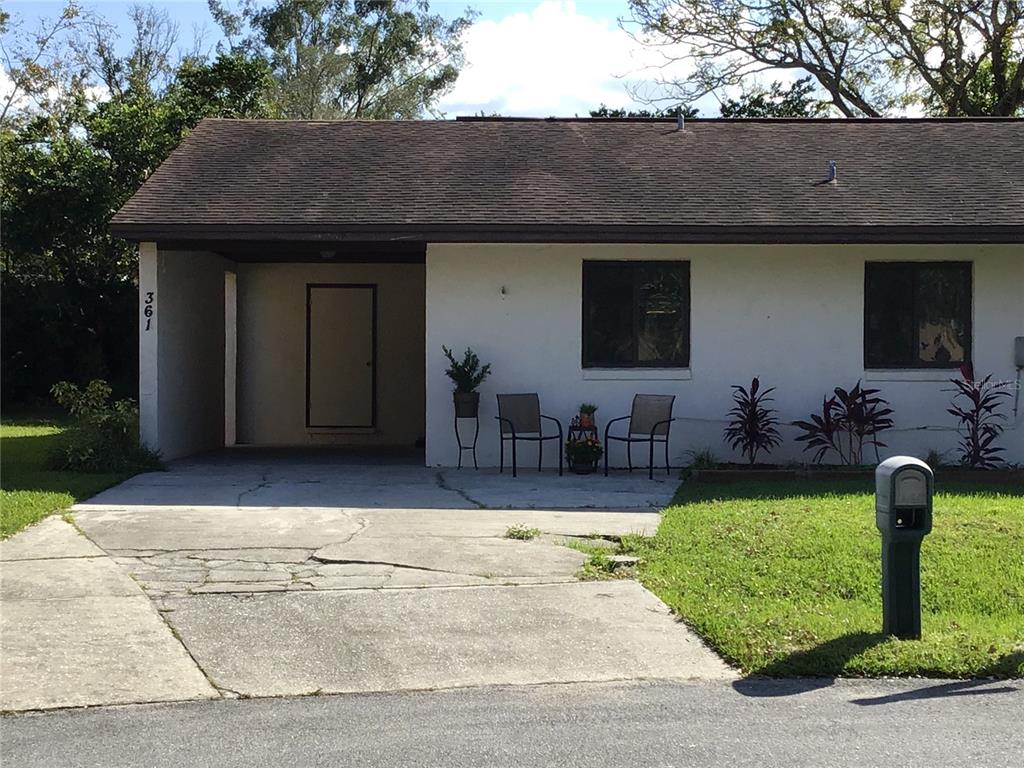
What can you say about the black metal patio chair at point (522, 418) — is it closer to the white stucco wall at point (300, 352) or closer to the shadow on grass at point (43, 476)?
the shadow on grass at point (43, 476)

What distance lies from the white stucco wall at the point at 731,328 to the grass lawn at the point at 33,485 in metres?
4.17

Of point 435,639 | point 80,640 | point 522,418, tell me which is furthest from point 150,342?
point 435,639

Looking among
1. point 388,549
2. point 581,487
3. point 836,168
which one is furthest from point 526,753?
point 836,168

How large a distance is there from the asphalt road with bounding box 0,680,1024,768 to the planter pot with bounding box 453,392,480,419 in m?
8.01

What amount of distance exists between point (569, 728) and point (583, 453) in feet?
27.5

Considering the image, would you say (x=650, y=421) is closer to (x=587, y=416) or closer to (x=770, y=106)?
(x=587, y=416)

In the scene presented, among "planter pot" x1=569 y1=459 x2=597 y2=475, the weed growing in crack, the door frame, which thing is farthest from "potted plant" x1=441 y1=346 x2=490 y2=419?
the door frame

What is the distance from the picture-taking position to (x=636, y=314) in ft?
Answer: 46.3

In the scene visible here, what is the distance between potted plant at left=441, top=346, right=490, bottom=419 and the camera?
44.7ft

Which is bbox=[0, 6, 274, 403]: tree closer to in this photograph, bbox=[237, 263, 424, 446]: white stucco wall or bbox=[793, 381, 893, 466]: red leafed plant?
bbox=[237, 263, 424, 446]: white stucco wall

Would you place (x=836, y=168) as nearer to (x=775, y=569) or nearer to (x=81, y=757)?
(x=775, y=569)

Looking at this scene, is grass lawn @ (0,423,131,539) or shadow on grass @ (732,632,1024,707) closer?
shadow on grass @ (732,632,1024,707)

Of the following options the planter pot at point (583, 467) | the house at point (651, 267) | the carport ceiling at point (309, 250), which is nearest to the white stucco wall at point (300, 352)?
the carport ceiling at point (309, 250)

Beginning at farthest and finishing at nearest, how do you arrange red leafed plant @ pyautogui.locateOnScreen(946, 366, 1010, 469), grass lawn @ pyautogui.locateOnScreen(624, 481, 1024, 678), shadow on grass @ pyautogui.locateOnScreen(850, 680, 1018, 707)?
red leafed plant @ pyautogui.locateOnScreen(946, 366, 1010, 469) → grass lawn @ pyautogui.locateOnScreen(624, 481, 1024, 678) → shadow on grass @ pyautogui.locateOnScreen(850, 680, 1018, 707)
